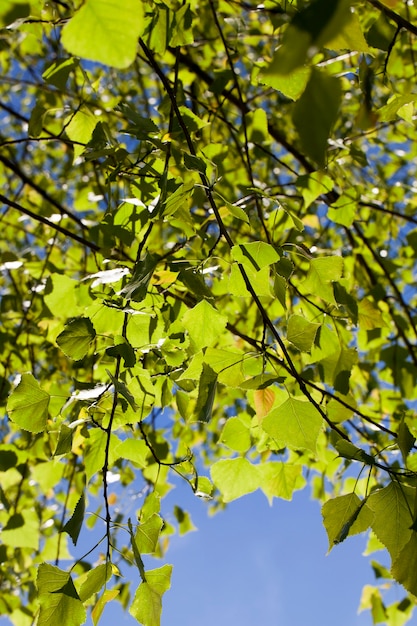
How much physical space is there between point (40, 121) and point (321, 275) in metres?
0.51

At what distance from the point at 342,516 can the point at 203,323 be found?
9.4 inches

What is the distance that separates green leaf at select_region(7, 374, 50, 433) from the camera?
61 cm

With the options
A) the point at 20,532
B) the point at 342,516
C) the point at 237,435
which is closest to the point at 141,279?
the point at 342,516

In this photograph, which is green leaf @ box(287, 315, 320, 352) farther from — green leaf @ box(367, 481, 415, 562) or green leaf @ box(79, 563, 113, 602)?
green leaf @ box(79, 563, 113, 602)

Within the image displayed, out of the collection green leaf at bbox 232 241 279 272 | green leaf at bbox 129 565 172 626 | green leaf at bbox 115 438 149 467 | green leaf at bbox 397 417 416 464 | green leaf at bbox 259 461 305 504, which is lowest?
green leaf at bbox 259 461 305 504

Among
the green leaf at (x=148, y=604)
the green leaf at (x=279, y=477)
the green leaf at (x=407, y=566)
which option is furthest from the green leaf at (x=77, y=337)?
the green leaf at (x=279, y=477)

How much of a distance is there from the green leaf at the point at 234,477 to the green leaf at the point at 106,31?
64 cm

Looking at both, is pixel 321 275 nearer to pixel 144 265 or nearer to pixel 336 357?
pixel 336 357

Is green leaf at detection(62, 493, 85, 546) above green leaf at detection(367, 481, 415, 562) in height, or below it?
above

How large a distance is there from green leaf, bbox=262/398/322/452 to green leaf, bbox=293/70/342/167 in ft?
1.13

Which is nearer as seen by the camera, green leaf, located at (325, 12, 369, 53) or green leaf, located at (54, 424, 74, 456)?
green leaf, located at (325, 12, 369, 53)

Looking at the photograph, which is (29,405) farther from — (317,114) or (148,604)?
(317,114)

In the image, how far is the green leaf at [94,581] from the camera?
1.80 ft

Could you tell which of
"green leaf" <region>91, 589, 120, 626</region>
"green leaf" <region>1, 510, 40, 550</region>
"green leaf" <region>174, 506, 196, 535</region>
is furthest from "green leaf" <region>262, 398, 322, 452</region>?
"green leaf" <region>174, 506, 196, 535</region>
